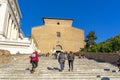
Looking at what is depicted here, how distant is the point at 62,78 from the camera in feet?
37.9

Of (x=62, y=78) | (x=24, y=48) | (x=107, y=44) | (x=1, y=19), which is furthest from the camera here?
(x=107, y=44)

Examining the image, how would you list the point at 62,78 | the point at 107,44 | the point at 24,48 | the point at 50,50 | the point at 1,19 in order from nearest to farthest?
the point at 62,78 < the point at 24,48 < the point at 1,19 < the point at 107,44 < the point at 50,50

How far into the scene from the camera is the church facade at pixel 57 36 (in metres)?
57.8

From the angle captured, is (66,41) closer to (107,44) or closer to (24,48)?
(107,44)

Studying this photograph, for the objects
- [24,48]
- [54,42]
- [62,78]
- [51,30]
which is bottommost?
[62,78]

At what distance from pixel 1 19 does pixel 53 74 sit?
26891mm

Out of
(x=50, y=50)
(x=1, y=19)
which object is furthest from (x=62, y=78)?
(x=50, y=50)

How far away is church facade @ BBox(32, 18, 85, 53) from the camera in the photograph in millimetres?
57750

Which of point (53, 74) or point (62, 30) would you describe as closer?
point (53, 74)

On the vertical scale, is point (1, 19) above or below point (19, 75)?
above

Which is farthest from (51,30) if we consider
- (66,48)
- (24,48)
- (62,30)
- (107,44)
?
(24,48)

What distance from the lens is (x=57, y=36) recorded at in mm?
59625

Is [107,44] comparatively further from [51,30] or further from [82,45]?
[51,30]

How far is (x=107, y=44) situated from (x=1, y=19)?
66.8 ft
